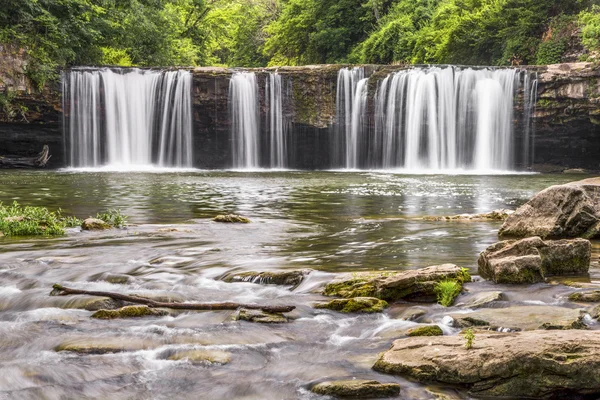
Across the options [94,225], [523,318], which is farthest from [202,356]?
[94,225]

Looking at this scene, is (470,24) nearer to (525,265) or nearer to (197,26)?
(197,26)

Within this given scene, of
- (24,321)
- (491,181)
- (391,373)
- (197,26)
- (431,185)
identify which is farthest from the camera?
(197,26)

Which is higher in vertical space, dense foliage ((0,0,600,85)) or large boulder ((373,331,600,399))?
dense foliage ((0,0,600,85))

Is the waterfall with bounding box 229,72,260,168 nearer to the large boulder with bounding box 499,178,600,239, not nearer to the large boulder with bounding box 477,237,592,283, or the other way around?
the large boulder with bounding box 499,178,600,239

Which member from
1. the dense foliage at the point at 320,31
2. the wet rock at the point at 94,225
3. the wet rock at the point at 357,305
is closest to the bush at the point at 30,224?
the wet rock at the point at 94,225

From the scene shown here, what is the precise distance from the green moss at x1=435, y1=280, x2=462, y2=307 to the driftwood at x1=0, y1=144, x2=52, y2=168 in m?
27.0

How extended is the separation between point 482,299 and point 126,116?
27.5m

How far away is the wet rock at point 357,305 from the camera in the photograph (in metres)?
6.04

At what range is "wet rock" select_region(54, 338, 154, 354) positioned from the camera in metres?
5.04

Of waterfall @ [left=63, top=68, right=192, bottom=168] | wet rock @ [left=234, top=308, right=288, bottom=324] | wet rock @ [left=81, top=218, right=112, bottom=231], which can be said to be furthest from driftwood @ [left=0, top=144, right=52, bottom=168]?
wet rock @ [left=234, top=308, right=288, bottom=324]

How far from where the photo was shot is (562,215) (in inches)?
372

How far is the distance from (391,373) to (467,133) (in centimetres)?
2856

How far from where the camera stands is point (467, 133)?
104ft

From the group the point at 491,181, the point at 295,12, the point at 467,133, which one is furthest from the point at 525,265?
the point at 295,12
